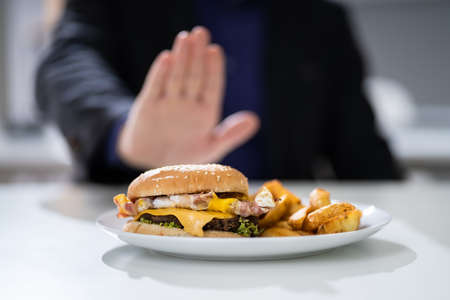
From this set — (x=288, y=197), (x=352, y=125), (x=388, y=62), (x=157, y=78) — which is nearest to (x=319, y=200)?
(x=288, y=197)

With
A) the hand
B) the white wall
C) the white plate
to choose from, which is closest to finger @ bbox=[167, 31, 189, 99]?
the hand

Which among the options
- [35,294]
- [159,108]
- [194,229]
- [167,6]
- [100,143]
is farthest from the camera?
[167,6]

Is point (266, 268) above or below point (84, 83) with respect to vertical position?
below

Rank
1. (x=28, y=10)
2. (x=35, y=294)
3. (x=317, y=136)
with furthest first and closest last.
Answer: (x=28, y=10), (x=317, y=136), (x=35, y=294)

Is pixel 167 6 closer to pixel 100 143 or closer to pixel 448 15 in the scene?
pixel 100 143

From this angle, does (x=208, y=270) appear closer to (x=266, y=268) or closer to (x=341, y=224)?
(x=266, y=268)

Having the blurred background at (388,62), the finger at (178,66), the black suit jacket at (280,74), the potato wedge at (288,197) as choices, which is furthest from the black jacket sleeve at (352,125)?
the blurred background at (388,62)

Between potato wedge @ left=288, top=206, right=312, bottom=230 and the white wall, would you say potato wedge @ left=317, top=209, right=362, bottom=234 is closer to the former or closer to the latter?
potato wedge @ left=288, top=206, right=312, bottom=230

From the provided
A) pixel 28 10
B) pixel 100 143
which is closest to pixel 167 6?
pixel 100 143
